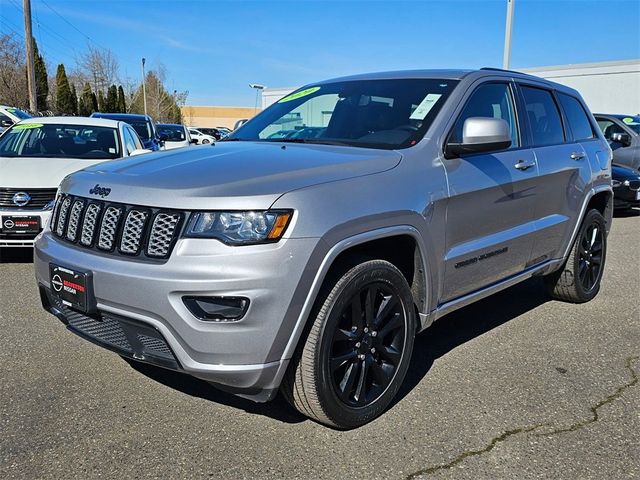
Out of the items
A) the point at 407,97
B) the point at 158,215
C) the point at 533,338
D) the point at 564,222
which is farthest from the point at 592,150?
the point at 158,215

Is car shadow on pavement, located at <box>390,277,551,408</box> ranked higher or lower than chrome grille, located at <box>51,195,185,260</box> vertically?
lower

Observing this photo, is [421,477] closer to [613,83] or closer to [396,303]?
[396,303]

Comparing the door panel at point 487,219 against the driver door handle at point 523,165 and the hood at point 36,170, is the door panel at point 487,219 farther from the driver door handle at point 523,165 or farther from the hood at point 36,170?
the hood at point 36,170

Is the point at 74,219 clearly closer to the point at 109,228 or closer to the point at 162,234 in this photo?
the point at 109,228

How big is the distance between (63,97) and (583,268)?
39881 mm

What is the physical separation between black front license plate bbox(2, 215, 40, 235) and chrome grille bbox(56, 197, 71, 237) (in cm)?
302

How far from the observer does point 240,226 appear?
8.31 ft

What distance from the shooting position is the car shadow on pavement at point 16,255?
21.1 ft

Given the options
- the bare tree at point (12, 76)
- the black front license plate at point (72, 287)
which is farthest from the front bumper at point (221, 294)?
the bare tree at point (12, 76)

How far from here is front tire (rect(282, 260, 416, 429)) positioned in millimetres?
2727

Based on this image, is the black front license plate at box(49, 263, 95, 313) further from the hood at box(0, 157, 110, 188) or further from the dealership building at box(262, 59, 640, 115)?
the dealership building at box(262, 59, 640, 115)

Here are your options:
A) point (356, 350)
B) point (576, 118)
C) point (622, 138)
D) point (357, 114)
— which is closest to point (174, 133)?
point (622, 138)

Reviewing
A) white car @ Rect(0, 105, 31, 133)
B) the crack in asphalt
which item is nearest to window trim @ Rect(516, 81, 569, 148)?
the crack in asphalt

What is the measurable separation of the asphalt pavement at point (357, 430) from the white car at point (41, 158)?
1.85 metres
